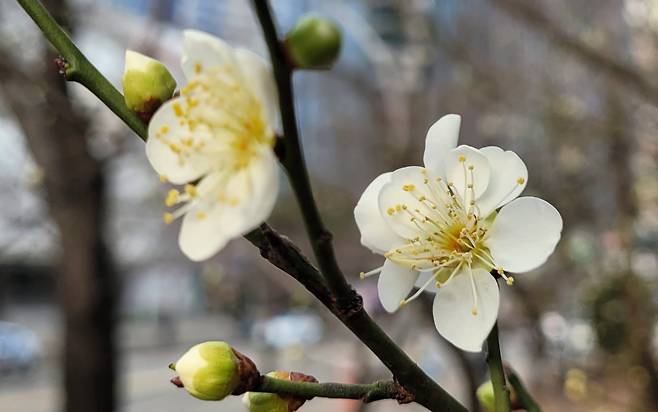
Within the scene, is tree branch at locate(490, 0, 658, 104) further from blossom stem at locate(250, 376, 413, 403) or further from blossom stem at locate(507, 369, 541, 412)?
blossom stem at locate(250, 376, 413, 403)

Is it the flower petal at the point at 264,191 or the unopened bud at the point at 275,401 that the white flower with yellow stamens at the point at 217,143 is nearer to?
the flower petal at the point at 264,191

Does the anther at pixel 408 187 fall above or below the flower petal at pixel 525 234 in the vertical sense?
above

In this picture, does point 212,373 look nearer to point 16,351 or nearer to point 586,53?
point 586,53

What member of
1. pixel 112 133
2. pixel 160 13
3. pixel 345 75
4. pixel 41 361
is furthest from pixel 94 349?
pixel 41 361

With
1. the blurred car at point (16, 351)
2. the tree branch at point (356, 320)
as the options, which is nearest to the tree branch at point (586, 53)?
the tree branch at point (356, 320)

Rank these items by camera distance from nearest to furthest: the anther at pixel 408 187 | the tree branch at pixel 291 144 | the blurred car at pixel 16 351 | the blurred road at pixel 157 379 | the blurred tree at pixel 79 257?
the tree branch at pixel 291 144
the anther at pixel 408 187
the blurred tree at pixel 79 257
the blurred road at pixel 157 379
the blurred car at pixel 16 351

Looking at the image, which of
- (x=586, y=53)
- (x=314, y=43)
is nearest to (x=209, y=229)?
(x=314, y=43)
